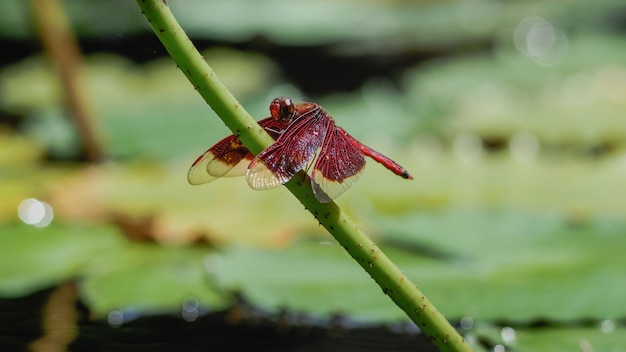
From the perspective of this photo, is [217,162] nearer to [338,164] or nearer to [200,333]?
[338,164]

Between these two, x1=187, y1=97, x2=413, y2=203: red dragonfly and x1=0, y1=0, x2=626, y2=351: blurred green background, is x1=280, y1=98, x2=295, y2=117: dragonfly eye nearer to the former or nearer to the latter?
x1=187, y1=97, x2=413, y2=203: red dragonfly

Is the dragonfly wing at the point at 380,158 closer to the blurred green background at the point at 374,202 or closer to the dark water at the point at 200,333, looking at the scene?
the blurred green background at the point at 374,202

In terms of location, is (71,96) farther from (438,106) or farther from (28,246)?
(438,106)

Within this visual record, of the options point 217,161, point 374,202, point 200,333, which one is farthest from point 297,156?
point 374,202

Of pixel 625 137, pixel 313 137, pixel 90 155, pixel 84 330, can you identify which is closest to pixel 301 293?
pixel 84 330

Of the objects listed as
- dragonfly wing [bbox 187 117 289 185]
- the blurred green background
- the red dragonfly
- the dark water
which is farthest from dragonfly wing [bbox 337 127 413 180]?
the dark water

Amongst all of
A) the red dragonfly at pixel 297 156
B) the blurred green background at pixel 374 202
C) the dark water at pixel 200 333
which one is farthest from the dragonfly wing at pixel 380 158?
the dark water at pixel 200 333
